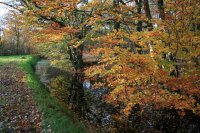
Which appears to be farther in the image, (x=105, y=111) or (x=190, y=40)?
(x=105, y=111)

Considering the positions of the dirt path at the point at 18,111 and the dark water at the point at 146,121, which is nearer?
the dirt path at the point at 18,111

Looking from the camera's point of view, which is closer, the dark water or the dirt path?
the dirt path

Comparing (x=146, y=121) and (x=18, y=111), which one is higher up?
(x=18, y=111)

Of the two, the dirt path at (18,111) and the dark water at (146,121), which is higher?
the dirt path at (18,111)

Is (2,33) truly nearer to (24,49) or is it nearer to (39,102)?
(24,49)

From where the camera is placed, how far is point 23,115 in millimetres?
12820

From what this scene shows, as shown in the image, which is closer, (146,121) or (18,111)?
(18,111)

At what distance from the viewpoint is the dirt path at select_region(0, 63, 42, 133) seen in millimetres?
11211

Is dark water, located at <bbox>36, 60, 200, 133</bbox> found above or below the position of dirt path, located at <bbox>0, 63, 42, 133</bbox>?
below

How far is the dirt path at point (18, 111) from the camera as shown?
11211 millimetres

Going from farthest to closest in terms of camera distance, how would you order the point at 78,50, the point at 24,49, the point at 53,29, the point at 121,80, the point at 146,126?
the point at 24,49, the point at 78,50, the point at 53,29, the point at 146,126, the point at 121,80

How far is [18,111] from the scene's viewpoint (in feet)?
44.0

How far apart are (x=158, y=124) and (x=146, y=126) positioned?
660 mm

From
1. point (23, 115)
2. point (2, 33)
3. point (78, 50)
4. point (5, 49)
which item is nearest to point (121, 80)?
point (23, 115)
